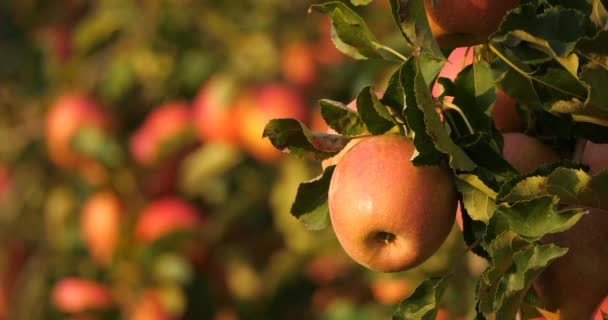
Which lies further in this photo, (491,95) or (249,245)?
(249,245)

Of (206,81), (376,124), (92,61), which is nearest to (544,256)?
(376,124)

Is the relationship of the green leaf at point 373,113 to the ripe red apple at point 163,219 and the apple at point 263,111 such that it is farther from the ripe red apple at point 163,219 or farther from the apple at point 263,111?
the ripe red apple at point 163,219

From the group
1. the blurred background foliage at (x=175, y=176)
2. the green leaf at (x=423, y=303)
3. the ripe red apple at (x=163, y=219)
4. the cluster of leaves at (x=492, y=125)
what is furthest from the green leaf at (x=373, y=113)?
the ripe red apple at (x=163, y=219)

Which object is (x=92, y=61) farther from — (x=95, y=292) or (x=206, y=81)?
(x=95, y=292)

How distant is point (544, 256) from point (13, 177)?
2020 millimetres

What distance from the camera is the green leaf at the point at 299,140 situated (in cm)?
79

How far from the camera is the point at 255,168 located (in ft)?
7.71

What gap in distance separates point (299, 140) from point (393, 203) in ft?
0.28

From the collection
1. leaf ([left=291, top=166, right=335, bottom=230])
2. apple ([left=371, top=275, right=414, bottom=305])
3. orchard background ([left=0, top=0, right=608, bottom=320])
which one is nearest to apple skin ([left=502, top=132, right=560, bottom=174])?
leaf ([left=291, top=166, right=335, bottom=230])

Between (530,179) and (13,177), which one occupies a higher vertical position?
(530,179)

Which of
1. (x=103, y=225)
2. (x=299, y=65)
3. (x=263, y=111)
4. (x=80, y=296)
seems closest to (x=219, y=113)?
(x=263, y=111)

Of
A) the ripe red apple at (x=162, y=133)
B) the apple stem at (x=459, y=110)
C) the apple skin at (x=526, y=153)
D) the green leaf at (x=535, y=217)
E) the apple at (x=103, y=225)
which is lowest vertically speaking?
the apple at (x=103, y=225)

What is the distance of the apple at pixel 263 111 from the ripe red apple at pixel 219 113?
0.02 metres

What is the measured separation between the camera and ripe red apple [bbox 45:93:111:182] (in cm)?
236
